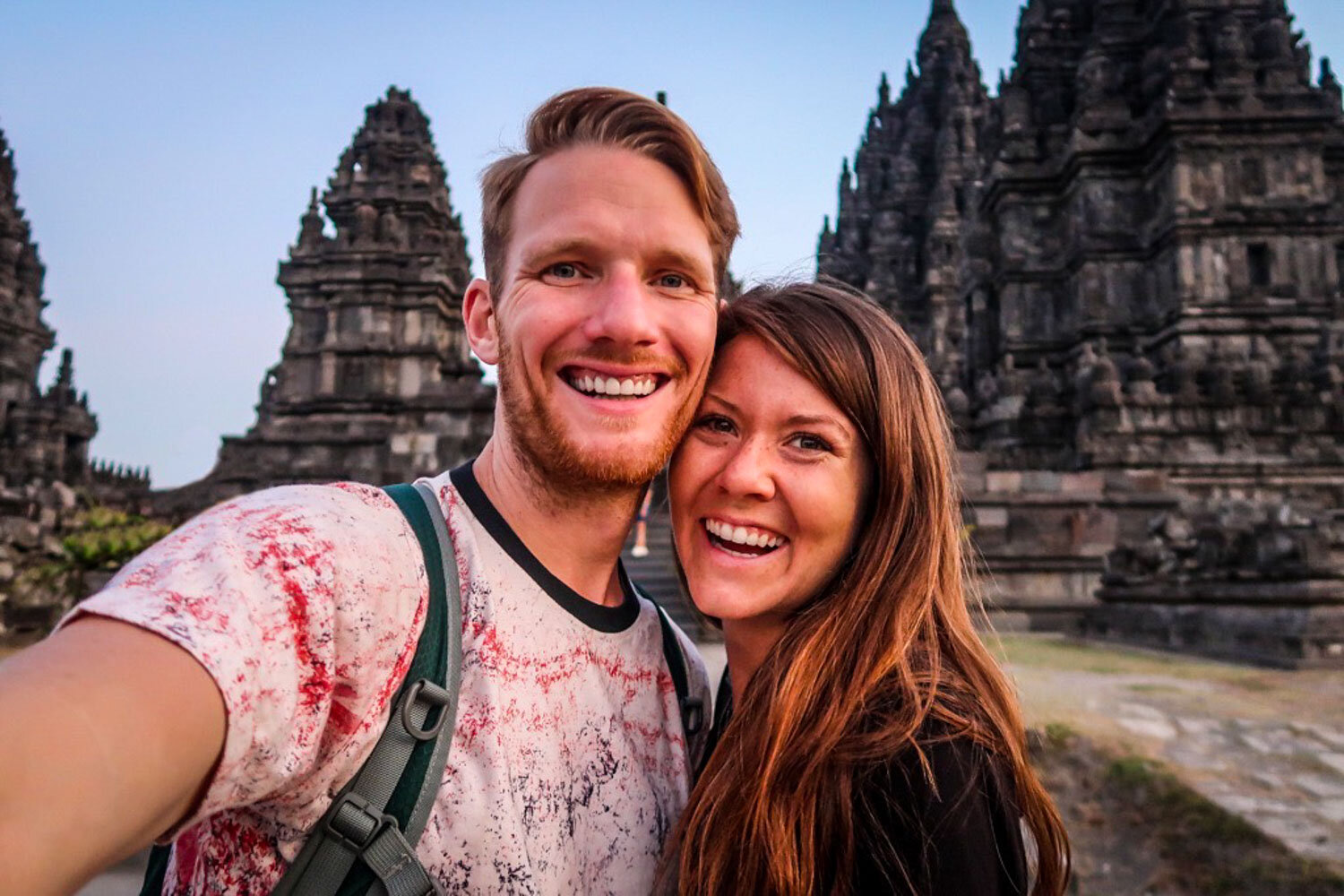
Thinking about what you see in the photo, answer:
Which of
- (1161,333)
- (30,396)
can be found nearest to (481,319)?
(1161,333)

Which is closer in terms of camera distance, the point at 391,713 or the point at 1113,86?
the point at 391,713

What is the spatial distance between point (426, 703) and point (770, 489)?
83 centimetres

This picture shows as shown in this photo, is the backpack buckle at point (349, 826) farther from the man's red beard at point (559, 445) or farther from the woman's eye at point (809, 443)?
the woman's eye at point (809, 443)

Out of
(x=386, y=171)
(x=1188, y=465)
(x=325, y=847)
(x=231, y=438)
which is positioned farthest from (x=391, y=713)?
(x=386, y=171)

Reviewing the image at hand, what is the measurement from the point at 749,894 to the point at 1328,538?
8.99m

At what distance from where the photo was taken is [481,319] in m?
1.83

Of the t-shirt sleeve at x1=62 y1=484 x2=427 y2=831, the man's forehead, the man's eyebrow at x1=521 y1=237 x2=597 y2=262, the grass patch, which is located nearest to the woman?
the man's forehead

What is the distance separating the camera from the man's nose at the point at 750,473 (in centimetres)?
178

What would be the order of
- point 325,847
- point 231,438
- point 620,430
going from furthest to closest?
point 231,438 < point 620,430 < point 325,847

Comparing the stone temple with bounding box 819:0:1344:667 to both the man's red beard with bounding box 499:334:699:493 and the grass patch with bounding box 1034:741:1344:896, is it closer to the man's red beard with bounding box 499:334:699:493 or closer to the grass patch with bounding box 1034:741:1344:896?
the grass patch with bounding box 1034:741:1344:896

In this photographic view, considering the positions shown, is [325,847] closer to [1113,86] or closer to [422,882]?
[422,882]

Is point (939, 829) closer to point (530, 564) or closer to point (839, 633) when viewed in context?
point (839, 633)

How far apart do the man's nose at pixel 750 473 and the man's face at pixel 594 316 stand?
176 millimetres

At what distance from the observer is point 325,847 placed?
1.16 meters
